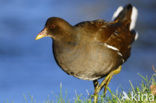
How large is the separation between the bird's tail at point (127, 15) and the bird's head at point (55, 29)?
6.38 ft

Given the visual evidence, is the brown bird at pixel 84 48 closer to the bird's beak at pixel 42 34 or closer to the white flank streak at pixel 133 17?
the bird's beak at pixel 42 34

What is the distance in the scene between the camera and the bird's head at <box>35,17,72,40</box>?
532 centimetres

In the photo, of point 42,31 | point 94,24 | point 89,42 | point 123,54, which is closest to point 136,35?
point 123,54

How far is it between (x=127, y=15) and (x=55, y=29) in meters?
2.31

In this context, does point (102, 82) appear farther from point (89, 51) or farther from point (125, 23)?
point (125, 23)

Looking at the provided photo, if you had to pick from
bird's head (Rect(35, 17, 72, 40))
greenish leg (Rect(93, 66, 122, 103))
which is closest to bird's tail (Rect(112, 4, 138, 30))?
greenish leg (Rect(93, 66, 122, 103))

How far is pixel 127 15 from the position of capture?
6.94m

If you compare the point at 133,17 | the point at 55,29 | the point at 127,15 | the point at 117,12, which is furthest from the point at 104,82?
the point at 117,12

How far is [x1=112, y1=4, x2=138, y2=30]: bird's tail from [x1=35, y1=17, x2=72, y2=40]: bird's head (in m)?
1.95

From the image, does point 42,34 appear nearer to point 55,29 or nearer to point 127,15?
point 55,29

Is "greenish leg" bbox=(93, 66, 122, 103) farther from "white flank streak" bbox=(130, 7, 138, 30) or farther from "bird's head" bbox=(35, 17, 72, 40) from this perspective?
"bird's head" bbox=(35, 17, 72, 40)

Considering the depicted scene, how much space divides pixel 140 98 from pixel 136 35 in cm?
210

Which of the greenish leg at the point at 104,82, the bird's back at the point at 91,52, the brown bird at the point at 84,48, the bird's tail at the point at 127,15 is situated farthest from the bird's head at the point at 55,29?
the bird's tail at the point at 127,15

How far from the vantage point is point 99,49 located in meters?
5.44
